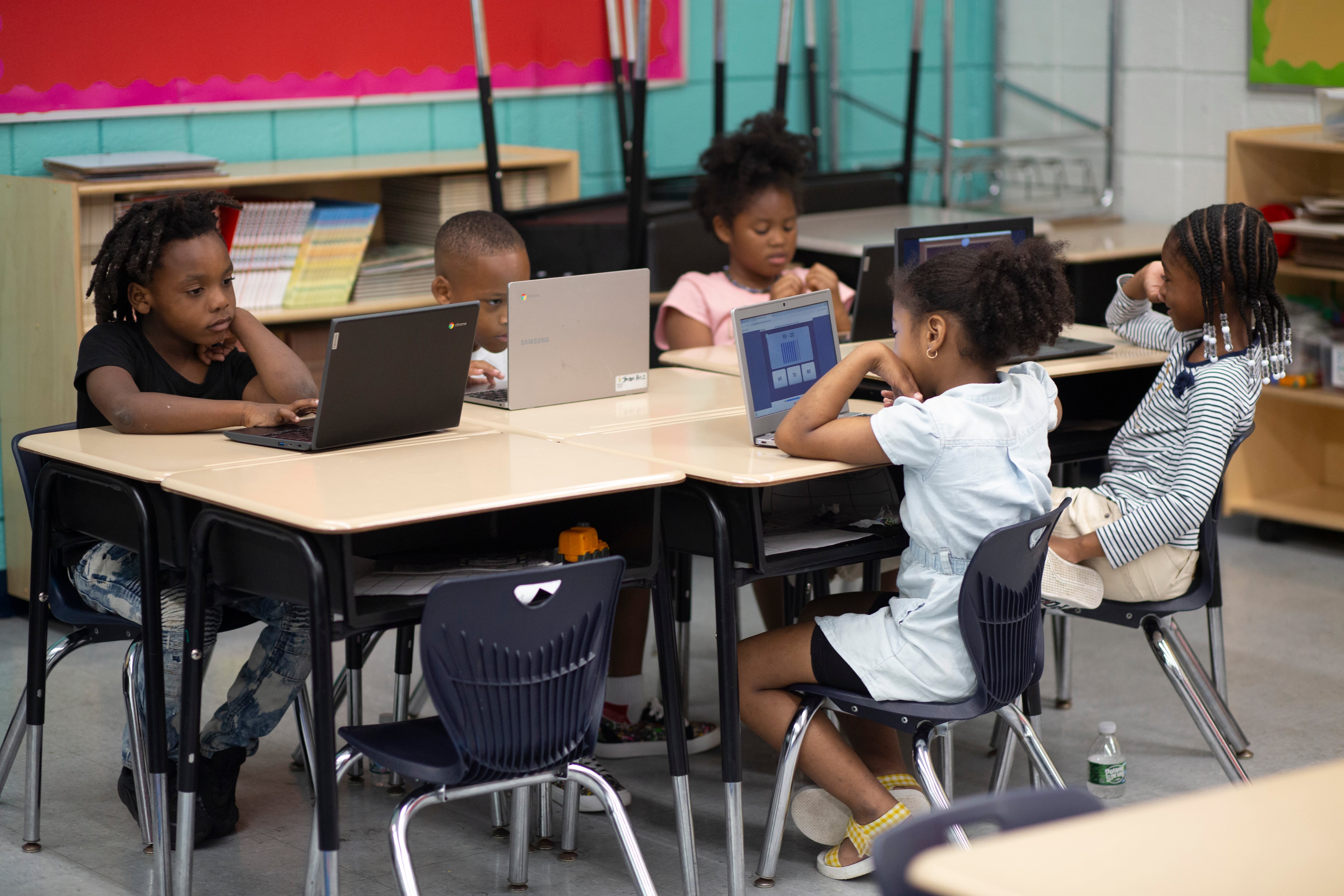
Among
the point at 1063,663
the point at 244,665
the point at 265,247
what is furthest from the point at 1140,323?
the point at 265,247

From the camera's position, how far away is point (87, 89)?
4.03 meters

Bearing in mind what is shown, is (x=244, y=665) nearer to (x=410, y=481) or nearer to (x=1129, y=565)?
(x=410, y=481)

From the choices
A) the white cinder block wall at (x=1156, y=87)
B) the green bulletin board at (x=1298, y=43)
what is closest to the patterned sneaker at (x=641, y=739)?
the white cinder block wall at (x=1156, y=87)

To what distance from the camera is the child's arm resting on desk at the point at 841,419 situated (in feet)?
8.04

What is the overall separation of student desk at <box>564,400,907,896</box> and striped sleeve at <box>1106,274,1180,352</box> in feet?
3.22

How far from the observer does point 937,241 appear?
123 inches

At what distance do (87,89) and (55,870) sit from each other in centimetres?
217

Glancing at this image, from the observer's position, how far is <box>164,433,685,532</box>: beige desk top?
215cm

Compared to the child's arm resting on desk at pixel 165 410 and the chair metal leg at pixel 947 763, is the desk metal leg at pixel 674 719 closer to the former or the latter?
the chair metal leg at pixel 947 763

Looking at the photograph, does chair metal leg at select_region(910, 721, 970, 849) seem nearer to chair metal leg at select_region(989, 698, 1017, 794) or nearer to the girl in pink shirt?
chair metal leg at select_region(989, 698, 1017, 794)

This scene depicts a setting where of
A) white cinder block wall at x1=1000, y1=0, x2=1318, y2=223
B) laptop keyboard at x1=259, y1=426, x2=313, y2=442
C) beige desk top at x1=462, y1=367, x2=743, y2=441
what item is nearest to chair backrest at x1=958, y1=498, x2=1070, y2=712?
beige desk top at x1=462, y1=367, x2=743, y2=441

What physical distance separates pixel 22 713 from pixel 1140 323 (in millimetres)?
2334

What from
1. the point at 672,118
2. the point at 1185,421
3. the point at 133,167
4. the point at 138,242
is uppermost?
the point at 672,118

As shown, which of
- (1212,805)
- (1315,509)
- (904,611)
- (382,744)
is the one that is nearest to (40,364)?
(382,744)
